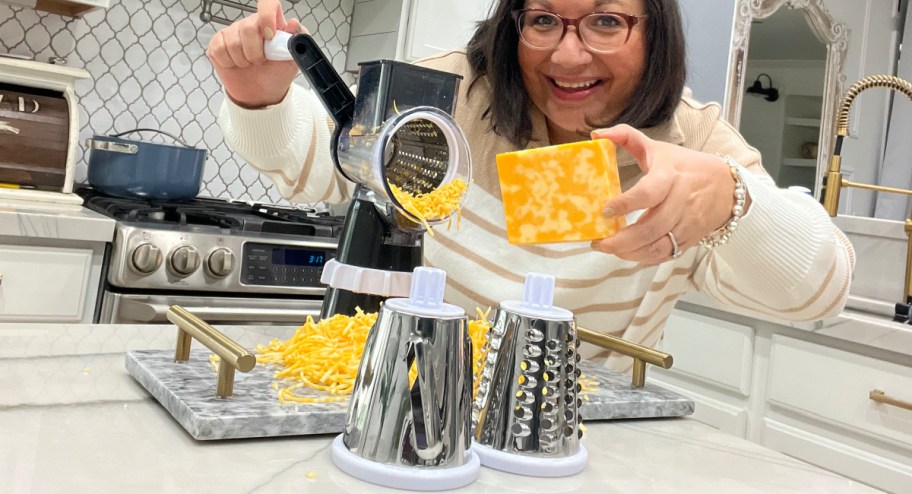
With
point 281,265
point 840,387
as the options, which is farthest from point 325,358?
point 840,387

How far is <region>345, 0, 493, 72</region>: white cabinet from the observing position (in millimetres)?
2527

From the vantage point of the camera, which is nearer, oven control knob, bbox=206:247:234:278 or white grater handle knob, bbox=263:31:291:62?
white grater handle knob, bbox=263:31:291:62

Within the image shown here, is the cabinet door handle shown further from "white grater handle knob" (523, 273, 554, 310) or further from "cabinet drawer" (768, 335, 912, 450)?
"white grater handle knob" (523, 273, 554, 310)

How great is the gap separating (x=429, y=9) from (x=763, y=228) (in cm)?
181

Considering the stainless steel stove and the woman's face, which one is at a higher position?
the woman's face

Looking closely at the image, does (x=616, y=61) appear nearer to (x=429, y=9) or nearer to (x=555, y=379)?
(x=555, y=379)

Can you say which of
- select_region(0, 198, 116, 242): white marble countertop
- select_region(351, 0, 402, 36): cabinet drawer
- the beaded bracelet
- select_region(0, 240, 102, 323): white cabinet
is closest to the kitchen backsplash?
select_region(351, 0, 402, 36): cabinet drawer

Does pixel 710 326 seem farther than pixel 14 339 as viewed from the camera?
Yes

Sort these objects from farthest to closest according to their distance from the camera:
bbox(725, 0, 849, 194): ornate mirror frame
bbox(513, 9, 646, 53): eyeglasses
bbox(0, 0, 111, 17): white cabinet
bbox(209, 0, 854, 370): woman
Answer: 1. bbox(725, 0, 849, 194): ornate mirror frame
2. bbox(0, 0, 111, 17): white cabinet
3. bbox(513, 9, 646, 53): eyeglasses
4. bbox(209, 0, 854, 370): woman

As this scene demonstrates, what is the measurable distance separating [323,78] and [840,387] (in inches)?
56.9

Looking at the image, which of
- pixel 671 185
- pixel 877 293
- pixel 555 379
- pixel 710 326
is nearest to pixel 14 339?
pixel 555 379

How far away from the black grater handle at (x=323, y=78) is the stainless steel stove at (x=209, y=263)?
108cm

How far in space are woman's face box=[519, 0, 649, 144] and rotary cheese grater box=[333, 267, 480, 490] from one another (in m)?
0.75

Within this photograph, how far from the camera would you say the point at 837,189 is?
91.4 inches
